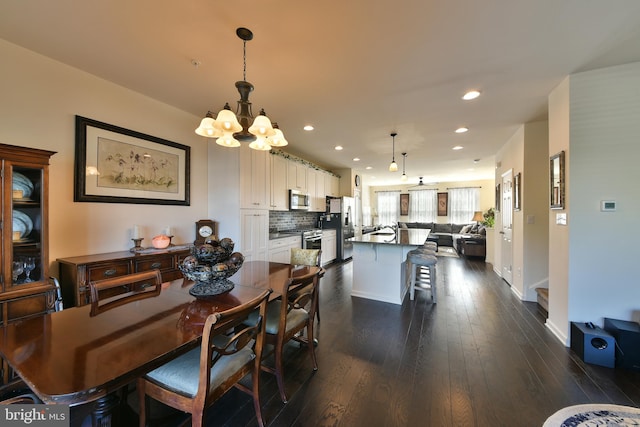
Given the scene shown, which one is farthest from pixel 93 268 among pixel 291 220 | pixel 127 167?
pixel 291 220

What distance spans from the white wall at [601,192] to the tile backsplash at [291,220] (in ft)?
14.6

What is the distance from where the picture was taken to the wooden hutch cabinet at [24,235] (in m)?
1.75

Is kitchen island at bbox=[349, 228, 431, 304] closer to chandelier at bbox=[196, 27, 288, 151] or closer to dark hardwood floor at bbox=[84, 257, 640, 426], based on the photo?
dark hardwood floor at bbox=[84, 257, 640, 426]

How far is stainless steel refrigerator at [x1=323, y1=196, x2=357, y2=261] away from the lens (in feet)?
21.0

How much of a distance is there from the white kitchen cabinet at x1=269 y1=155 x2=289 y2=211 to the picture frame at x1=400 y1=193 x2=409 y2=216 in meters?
7.22

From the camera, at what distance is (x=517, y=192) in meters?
3.87

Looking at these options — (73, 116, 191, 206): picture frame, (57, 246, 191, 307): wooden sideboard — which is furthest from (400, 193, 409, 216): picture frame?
(57, 246, 191, 307): wooden sideboard

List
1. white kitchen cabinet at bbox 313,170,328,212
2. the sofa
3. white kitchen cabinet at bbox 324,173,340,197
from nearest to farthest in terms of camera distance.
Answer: white kitchen cabinet at bbox 313,170,328,212, white kitchen cabinet at bbox 324,173,340,197, the sofa

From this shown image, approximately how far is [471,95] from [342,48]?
1.73 m

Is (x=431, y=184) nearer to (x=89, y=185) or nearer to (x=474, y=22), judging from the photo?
(x=474, y=22)

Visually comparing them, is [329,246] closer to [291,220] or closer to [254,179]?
[291,220]

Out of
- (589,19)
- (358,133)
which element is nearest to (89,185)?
(358,133)

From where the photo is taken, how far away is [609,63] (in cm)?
220

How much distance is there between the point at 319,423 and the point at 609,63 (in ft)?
12.4
